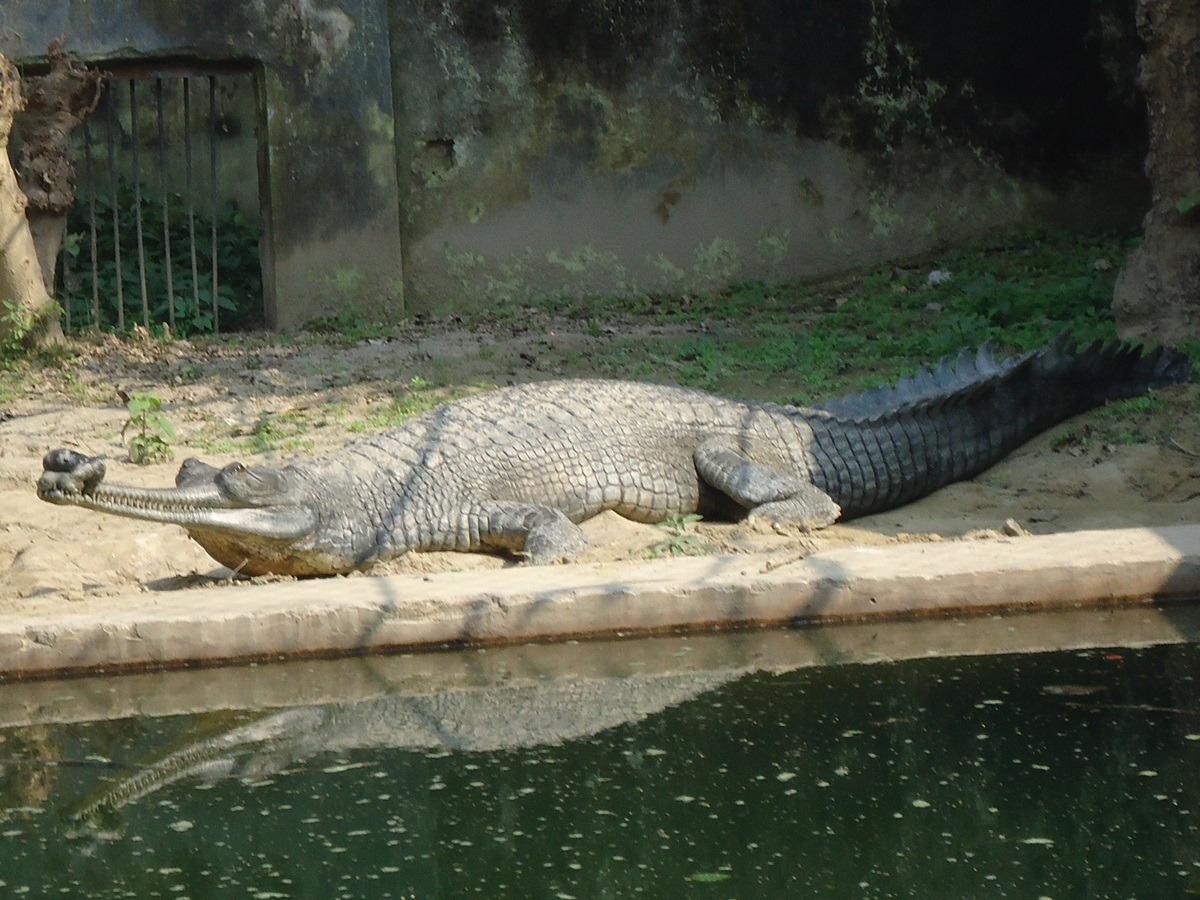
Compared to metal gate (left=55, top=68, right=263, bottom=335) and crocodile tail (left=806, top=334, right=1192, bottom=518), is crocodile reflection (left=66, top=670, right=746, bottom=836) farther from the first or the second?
metal gate (left=55, top=68, right=263, bottom=335)

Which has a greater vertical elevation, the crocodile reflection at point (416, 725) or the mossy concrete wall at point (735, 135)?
the mossy concrete wall at point (735, 135)

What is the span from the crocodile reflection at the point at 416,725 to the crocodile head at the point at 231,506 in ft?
3.10

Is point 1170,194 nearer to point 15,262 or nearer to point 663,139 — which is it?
point 663,139

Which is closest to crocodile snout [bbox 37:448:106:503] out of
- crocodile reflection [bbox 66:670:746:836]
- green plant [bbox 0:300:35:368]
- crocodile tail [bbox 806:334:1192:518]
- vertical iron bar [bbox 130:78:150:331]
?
crocodile reflection [bbox 66:670:746:836]

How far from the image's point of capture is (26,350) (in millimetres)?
8945

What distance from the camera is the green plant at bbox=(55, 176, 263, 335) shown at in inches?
423

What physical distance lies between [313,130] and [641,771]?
741 cm

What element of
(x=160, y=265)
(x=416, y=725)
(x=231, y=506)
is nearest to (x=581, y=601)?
(x=416, y=725)

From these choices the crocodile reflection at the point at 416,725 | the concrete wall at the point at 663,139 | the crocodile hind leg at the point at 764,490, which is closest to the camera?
the crocodile reflection at the point at 416,725

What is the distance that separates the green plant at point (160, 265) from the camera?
10.7 metres

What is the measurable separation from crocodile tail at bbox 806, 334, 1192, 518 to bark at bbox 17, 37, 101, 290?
5.18 meters

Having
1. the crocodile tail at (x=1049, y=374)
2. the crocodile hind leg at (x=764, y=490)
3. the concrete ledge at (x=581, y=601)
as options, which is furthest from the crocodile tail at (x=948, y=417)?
the concrete ledge at (x=581, y=601)

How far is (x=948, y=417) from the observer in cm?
676

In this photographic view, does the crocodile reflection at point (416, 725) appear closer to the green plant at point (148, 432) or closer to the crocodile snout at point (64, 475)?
the crocodile snout at point (64, 475)
